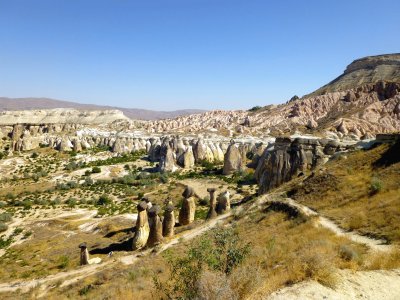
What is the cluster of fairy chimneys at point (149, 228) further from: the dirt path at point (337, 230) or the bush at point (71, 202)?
the bush at point (71, 202)

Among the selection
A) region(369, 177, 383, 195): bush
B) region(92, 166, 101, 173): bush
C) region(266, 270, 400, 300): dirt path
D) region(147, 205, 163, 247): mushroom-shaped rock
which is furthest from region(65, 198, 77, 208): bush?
region(266, 270, 400, 300): dirt path

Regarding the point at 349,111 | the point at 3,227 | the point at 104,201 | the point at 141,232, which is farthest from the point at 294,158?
the point at 349,111

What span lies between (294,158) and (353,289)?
17.8 m

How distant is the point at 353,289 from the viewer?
6828 mm

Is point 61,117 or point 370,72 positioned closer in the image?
point 370,72

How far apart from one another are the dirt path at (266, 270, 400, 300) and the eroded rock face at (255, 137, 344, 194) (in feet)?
53.5

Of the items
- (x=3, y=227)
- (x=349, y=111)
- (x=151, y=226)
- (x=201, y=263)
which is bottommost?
(x=3, y=227)

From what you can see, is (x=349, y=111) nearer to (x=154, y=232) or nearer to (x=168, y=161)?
(x=168, y=161)

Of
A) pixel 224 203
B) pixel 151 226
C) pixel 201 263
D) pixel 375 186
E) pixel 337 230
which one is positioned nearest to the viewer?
pixel 201 263

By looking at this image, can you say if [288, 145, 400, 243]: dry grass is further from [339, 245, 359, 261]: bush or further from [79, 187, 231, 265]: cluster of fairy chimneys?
[79, 187, 231, 265]: cluster of fairy chimneys

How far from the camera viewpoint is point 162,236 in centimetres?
1902

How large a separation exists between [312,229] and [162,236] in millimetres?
9398

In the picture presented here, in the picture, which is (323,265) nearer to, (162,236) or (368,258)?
(368,258)

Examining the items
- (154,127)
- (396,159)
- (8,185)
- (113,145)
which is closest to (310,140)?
(396,159)
